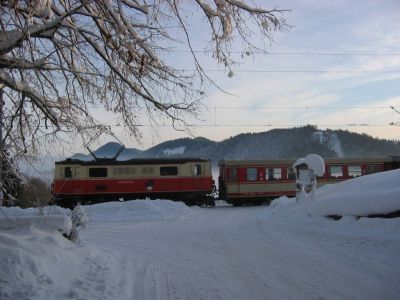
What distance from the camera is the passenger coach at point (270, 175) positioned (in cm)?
3297

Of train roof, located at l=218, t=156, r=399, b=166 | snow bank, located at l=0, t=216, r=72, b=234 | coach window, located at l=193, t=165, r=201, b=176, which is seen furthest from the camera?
train roof, located at l=218, t=156, r=399, b=166

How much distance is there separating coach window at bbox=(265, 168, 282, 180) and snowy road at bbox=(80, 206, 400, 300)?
769 inches

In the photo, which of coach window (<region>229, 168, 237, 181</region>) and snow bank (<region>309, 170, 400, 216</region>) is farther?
coach window (<region>229, 168, 237, 181</region>)

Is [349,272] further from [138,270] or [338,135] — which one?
[338,135]

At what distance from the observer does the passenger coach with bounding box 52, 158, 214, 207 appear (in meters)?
31.6

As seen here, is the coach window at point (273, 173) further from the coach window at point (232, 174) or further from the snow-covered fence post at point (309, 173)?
the snow-covered fence post at point (309, 173)

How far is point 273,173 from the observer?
109 ft

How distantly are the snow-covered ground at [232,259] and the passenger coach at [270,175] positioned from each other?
17679 millimetres

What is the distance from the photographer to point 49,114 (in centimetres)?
927

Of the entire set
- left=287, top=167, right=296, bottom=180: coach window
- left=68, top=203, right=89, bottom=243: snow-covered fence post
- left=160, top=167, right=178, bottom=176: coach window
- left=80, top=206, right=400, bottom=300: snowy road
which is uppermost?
left=160, top=167, right=178, bottom=176: coach window

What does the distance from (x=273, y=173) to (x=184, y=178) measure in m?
5.57

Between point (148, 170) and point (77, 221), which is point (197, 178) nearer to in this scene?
point (148, 170)

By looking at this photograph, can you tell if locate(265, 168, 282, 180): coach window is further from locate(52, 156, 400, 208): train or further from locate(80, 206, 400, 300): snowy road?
locate(80, 206, 400, 300): snowy road

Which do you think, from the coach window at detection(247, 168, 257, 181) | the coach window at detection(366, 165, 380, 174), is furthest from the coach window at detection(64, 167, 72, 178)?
the coach window at detection(366, 165, 380, 174)
